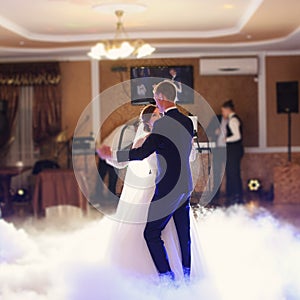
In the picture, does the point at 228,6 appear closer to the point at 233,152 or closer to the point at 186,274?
the point at 233,152

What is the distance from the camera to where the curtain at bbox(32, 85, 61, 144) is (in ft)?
30.9

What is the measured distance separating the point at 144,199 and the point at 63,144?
614 cm

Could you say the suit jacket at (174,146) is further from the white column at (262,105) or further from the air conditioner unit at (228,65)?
the white column at (262,105)

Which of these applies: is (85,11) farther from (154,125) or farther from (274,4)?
(154,125)

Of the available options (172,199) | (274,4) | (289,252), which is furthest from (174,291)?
(274,4)

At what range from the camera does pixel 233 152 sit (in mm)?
8703

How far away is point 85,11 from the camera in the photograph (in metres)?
6.59

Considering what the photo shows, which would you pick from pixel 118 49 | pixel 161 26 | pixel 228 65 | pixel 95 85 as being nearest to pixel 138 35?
pixel 161 26

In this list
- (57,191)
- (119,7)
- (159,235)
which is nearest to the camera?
(159,235)

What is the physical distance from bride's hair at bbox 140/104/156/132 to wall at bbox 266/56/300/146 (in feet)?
21.3

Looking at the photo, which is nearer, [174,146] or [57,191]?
[174,146]

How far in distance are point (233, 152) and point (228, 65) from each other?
1418 mm

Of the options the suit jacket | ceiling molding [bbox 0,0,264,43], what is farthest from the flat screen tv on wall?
ceiling molding [bbox 0,0,264,43]

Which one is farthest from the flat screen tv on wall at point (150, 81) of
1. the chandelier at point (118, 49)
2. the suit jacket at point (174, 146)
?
the chandelier at point (118, 49)
